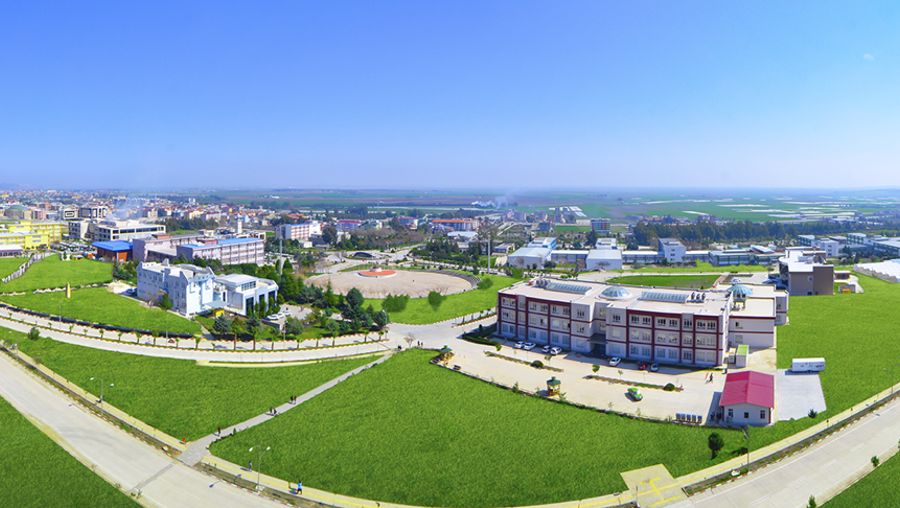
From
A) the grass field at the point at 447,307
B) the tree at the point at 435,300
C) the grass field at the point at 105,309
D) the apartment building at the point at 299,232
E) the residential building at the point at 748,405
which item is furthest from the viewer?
the apartment building at the point at 299,232

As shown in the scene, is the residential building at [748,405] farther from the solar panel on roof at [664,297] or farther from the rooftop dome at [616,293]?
the rooftop dome at [616,293]

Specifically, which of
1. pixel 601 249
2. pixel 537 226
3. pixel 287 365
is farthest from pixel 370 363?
pixel 537 226

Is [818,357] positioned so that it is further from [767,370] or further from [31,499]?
[31,499]

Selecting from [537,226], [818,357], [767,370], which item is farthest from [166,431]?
[537,226]

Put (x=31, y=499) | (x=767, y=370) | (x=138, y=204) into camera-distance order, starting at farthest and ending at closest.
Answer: (x=138, y=204) → (x=767, y=370) → (x=31, y=499)

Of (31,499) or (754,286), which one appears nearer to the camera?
(31,499)

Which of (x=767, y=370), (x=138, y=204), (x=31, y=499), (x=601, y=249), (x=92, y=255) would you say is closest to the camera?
(x=31, y=499)

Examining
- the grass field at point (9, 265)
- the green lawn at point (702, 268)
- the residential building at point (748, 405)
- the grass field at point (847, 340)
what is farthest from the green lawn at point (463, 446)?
the green lawn at point (702, 268)

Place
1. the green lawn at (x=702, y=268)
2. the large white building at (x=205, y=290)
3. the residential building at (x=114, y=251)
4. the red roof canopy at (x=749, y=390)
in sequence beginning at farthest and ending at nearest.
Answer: the residential building at (x=114, y=251)
the green lawn at (x=702, y=268)
the large white building at (x=205, y=290)
the red roof canopy at (x=749, y=390)
